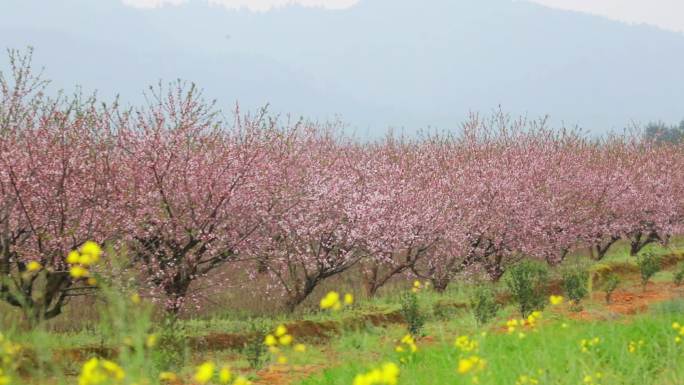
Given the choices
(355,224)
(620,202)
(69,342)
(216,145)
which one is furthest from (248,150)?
(620,202)

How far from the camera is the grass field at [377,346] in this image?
524 centimetres

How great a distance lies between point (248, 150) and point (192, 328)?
11.5ft

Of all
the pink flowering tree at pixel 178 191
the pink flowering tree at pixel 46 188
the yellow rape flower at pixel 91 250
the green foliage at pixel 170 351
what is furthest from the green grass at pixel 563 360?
the pink flowering tree at pixel 46 188

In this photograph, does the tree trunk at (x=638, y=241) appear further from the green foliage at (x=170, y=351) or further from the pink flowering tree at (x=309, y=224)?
the green foliage at (x=170, y=351)

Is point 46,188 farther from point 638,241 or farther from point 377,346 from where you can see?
point 638,241

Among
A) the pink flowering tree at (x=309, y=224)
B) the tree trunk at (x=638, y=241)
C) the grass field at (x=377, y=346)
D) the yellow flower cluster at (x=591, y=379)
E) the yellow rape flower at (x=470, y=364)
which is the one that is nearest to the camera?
the yellow rape flower at (x=470, y=364)

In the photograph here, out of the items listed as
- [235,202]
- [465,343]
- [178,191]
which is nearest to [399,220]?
[235,202]

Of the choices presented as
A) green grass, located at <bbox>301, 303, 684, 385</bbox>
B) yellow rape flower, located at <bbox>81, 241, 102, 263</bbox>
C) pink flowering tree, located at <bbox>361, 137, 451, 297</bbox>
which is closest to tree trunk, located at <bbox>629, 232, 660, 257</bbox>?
pink flowering tree, located at <bbox>361, 137, 451, 297</bbox>

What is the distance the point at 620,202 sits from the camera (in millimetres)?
22266

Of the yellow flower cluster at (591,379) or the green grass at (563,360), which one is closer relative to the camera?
the yellow flower cluster at (591,379)

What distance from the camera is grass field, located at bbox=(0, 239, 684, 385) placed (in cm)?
524

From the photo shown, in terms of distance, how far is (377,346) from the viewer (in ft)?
35.4

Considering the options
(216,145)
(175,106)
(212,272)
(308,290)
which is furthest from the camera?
(212,272)

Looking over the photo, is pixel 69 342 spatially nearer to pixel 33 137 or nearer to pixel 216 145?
pixel 33 137
